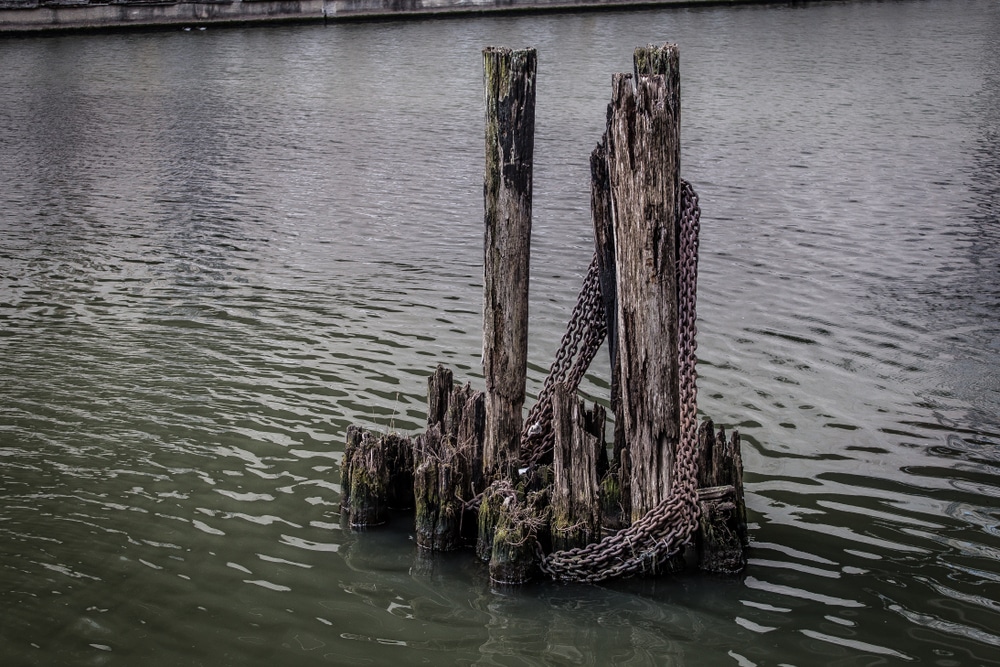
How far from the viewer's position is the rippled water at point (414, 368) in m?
5.69

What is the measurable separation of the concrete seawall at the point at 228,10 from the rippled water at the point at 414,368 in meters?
17.0

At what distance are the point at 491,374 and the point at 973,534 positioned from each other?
2.97 metres

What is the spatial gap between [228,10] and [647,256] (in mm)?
37053

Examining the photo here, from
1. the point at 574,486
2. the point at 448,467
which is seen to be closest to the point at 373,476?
the point at 448,467

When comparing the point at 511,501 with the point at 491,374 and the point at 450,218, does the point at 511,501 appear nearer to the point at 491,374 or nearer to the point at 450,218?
the point at 491,374

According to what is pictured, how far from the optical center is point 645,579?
6059mm

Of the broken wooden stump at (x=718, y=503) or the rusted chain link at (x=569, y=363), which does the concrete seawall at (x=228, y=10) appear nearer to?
the rusted chain link at (x=569, y=363)

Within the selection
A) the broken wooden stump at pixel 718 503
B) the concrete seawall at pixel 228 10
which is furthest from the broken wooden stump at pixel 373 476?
the concrete seawall at pixel 228 10

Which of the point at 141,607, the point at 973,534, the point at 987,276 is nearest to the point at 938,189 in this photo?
the point at 987,276

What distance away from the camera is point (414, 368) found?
30.8ft

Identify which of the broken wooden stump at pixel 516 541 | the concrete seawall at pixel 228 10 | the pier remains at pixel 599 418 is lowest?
the broken wooden stump at pixel 516 541

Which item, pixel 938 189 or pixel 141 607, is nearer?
pixel 141 607

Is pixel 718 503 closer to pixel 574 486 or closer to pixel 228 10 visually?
pixel 574 486

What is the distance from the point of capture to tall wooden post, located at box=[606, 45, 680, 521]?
5.77 meters
